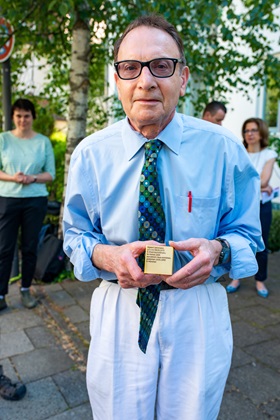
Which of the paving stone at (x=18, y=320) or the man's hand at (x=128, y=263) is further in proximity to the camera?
the paving stone at (x=18, y=320)

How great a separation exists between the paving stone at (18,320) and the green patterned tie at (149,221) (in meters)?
2.57

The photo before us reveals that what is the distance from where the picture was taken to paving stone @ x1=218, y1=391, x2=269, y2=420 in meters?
2.40

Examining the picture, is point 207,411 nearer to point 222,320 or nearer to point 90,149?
point 222,320

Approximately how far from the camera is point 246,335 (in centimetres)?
346

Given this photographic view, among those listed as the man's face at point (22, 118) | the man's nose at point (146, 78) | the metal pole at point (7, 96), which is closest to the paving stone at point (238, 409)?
the man's nose at point (146, 78)

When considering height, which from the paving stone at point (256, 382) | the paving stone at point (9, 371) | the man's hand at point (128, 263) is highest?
the man's hand at point (128, 263)

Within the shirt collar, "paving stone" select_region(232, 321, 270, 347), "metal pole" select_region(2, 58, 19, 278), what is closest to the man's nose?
the shirt collar

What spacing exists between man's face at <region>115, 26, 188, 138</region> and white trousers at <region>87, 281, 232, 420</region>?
0.67m

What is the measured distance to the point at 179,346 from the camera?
1428 millimetres

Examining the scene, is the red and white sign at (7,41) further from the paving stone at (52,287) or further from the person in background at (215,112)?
the paving stone at (52,287)

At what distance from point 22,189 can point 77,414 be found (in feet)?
7.16

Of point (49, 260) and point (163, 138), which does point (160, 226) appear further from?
point (49, 260)

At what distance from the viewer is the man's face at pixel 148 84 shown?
1311mm

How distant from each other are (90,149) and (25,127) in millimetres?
2704
